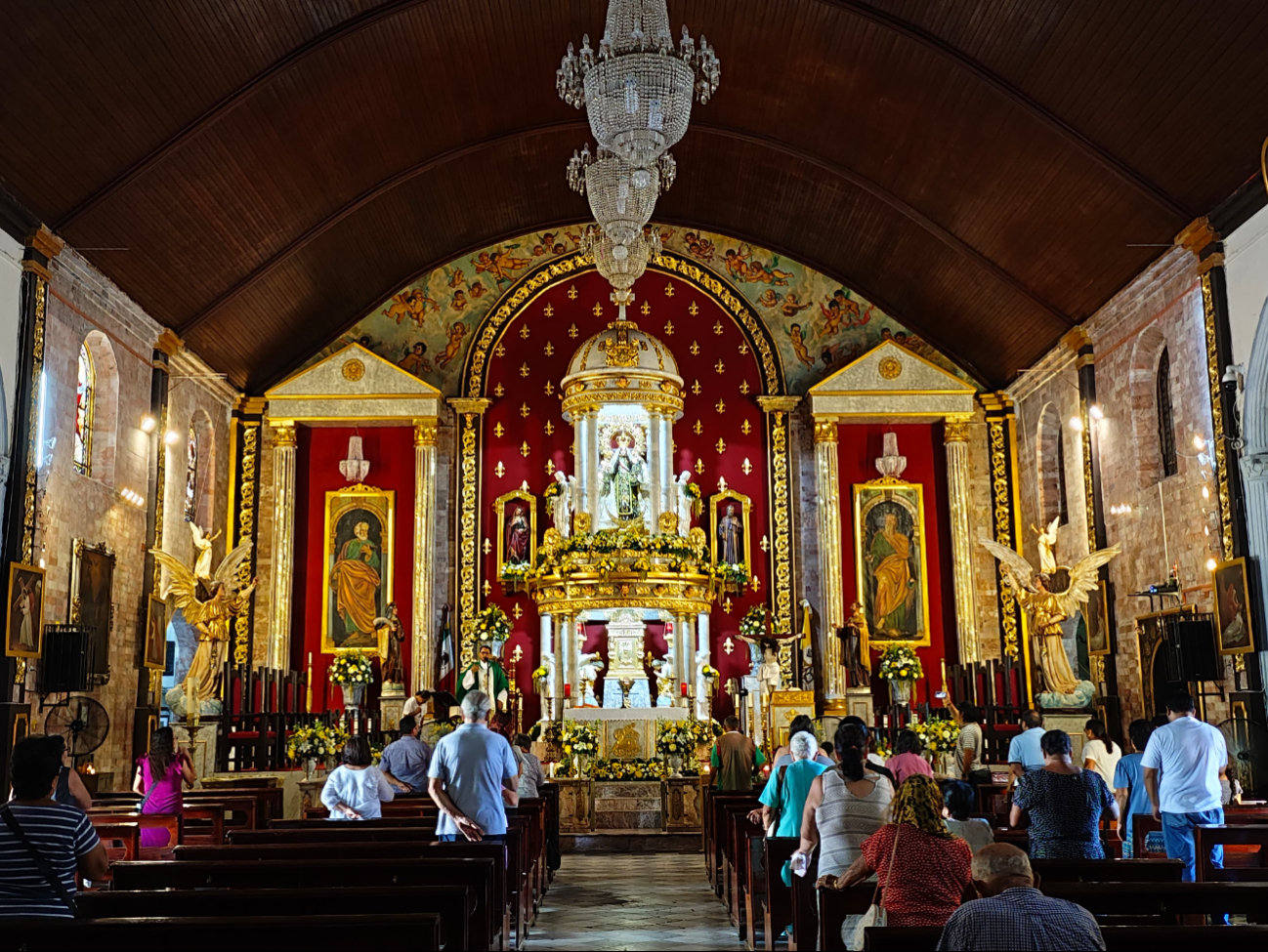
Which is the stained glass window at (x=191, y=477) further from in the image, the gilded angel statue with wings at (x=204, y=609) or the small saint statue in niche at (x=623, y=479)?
the small saint statue in niche at (x=623, y=479)

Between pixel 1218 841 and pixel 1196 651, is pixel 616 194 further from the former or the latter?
pixel 1218 841

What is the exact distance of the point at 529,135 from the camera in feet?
66.3

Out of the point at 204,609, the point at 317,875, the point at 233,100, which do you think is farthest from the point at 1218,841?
the point at 204,609

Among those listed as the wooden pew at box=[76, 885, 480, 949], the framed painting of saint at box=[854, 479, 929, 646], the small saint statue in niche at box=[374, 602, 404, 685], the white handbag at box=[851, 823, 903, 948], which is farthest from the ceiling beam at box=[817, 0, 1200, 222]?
the wooden pew at box=[76, 885, 480, 949]

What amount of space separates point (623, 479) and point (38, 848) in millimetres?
17590

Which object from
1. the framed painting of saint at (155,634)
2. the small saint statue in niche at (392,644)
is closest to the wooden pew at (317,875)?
the framed painting of saint at (155,634)

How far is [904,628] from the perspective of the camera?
22.5m

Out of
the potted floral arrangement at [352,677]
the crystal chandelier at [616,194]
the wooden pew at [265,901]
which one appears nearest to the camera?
the wooden pew at [265,901]

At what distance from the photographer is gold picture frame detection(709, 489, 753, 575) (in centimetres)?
2312

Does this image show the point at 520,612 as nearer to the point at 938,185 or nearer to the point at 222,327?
the point at 222,327

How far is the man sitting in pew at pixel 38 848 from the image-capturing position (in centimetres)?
535

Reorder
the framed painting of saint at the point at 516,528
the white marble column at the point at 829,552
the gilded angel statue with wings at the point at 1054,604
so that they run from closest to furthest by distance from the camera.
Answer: the gilded angel statue with wings at the point at 1054,604 < the white marble column at the point at 829,552 < the framed painting of saint at the point at 516,528

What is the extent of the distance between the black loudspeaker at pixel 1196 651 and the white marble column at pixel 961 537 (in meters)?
6.82

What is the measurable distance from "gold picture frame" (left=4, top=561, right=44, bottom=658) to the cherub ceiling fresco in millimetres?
9318
